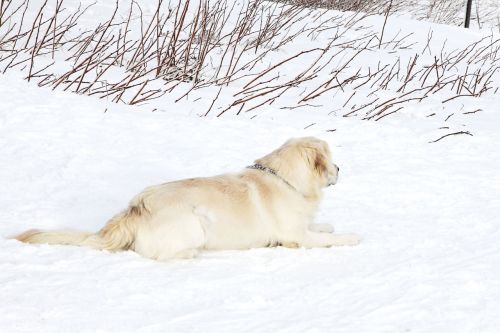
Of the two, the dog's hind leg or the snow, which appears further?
the dog's hind leg

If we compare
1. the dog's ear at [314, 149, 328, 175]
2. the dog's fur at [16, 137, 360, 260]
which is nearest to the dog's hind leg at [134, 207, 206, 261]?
the dog's fur at [16, 137, 360, 260]

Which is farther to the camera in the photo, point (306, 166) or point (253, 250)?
point (306, 166)

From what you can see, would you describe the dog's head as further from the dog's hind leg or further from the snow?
the dog's hind leg

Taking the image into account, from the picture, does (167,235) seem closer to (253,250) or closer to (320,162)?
(253,250)

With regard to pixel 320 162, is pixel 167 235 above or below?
below

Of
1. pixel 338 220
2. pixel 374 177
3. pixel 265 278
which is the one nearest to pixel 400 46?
pixel 374 177

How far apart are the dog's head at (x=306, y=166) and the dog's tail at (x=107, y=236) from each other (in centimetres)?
93

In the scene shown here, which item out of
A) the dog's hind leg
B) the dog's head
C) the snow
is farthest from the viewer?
the dog's head

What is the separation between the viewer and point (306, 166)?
424 centimetres

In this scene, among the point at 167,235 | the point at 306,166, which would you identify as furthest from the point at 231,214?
the point at 306,166

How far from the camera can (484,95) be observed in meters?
8.98

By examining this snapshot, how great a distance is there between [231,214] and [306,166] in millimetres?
599

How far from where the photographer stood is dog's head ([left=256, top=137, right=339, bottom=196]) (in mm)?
4230

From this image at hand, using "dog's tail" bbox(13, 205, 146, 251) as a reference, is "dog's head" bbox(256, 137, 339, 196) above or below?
above
